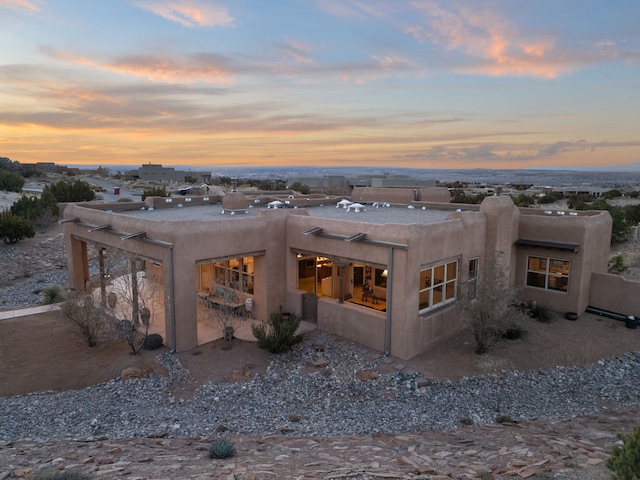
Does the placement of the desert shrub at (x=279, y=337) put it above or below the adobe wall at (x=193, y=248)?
below

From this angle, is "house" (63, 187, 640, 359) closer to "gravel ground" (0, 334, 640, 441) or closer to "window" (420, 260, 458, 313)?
"window" (420, 260, 458, 313)

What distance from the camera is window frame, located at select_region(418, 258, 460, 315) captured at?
15191mm

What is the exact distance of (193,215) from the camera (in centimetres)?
2019

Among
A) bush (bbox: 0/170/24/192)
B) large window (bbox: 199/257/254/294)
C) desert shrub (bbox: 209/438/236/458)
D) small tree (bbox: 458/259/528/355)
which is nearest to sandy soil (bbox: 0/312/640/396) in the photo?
small tree (bbox: 458/259/528/355)

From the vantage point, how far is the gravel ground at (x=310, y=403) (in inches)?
423

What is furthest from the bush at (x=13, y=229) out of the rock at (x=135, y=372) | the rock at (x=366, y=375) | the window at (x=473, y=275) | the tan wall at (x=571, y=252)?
the tan wall at (x=571, y=252)

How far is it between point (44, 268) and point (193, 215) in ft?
49.9

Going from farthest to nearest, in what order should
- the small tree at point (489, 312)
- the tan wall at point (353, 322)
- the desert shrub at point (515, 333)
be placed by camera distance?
1. the desert shrub at point (515, 333)
2. the tan wall at point (353, 322)
3. the small tree at point (489, 312)

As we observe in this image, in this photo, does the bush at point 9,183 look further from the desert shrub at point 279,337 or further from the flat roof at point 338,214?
the desert shrub at point 279,337

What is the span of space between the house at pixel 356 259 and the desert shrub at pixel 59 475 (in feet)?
23.6

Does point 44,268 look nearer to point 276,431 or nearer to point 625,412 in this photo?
point 276,431

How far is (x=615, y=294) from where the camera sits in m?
19.1

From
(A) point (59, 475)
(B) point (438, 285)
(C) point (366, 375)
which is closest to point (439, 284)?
(B) point (438, 285)

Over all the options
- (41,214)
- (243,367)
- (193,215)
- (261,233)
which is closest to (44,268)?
(41,214)
